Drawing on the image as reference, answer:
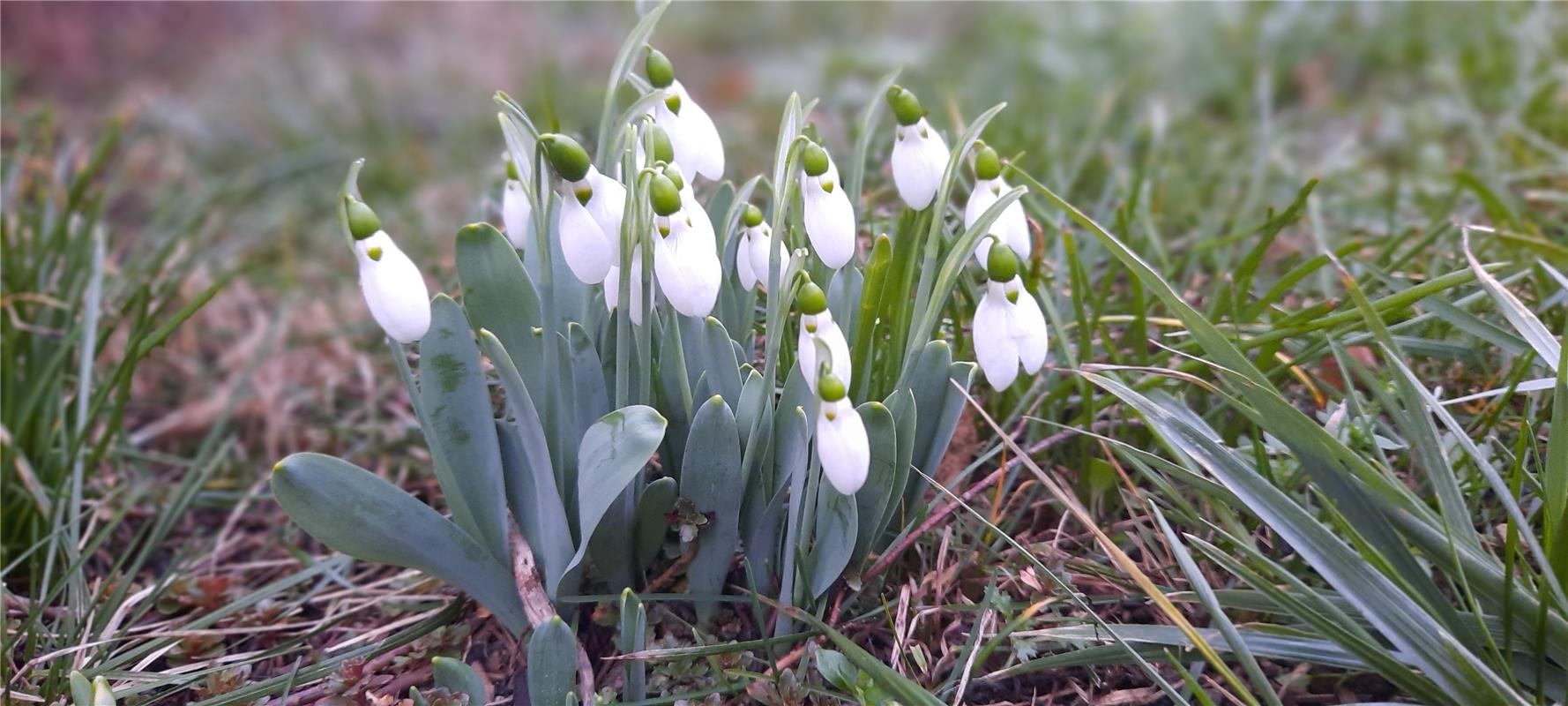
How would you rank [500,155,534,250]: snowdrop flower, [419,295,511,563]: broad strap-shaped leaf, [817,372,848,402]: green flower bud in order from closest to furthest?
[817,372,848,402]: green flower bud
[419,295,511,563]: broad strap-shaped leaf
[500,155,534,250]: snowdrop flower

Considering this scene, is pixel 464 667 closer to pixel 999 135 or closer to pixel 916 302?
pixel 916 302

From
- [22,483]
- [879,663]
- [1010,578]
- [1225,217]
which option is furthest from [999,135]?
[22,483]

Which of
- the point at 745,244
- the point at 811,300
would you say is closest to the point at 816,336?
the point at 811,300

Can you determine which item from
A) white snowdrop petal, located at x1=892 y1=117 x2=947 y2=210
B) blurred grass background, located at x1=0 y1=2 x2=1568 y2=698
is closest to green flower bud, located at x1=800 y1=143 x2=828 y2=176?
white snowdrop petal, located at x1=892 y1=117 x2=947 y2=210

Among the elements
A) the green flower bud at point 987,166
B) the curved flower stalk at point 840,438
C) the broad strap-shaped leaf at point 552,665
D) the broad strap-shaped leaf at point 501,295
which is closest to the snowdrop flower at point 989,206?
the green flower bud at point 987,166

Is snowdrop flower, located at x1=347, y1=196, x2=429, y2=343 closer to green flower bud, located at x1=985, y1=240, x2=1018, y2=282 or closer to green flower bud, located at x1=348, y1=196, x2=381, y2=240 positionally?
green flower bud, located at x1=348, y1=196, x2=381, y2=240

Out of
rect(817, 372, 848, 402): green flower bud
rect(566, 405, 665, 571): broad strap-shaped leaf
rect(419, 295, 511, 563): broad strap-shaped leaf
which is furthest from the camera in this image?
rect(419, 295, 511, 563): broad strap-shaped leaf
